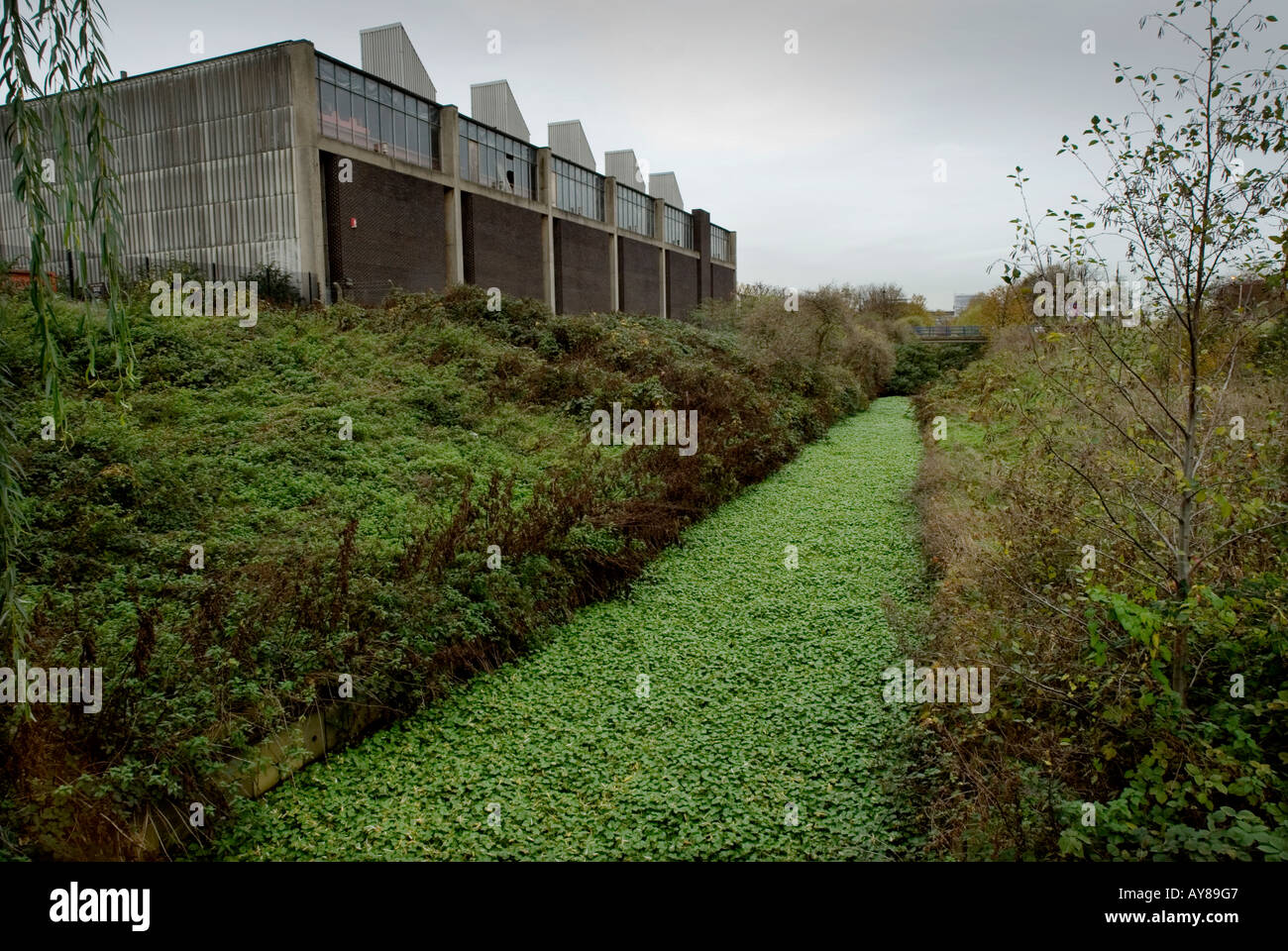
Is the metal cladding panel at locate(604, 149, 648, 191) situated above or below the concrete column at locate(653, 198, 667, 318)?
above

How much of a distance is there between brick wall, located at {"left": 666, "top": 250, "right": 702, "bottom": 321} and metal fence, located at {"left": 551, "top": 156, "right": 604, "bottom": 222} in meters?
9.92

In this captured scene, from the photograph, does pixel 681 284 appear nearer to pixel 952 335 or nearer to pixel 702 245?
pixel 702 245

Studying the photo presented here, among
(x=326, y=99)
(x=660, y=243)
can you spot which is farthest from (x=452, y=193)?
(x=660, y=243)

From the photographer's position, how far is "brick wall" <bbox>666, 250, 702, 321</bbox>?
52.0 metres

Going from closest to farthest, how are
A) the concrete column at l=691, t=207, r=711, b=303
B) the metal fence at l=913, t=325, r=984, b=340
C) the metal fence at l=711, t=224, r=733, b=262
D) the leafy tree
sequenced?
the leafy tree → the metal fence at l=913, t=325, r=984, b=340 → the concrete column at l=691, t=207, r=711, b=303 → the metal fence at l=711, t=224, r=733, b=262

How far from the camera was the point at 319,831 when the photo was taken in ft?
16.5

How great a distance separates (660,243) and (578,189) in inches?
410

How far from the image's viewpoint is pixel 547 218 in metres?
37.0

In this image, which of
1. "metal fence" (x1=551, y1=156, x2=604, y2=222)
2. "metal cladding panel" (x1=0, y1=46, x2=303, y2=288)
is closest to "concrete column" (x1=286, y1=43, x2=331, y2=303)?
"metal cladding panel" (x1=0, y1=46, x2=303, y2=288)

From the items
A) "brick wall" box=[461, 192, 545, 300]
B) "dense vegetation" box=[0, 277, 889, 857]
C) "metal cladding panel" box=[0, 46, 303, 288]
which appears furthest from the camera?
"brick wall" box=[461, 192, 545, 300]

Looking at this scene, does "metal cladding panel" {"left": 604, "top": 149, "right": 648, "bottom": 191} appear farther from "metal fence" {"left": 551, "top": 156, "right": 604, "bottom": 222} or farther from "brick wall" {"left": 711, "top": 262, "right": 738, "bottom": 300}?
"brick wall" {"left": 711, "top": 262, "right": 738, "bottom": 300}

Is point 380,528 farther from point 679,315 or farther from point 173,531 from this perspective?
point 679,315

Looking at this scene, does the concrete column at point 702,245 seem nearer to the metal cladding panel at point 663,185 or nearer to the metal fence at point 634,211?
the metal cladding panel at point 663,185

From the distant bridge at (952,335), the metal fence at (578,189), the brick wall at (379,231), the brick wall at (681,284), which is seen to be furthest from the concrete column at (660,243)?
the brick wall at (379,231)
